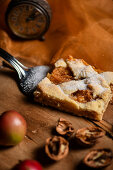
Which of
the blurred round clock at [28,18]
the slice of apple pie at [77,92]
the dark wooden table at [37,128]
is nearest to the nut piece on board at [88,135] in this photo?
the dark wooden table at [37,128]

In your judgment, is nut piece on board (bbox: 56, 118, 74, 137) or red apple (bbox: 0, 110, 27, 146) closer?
red apple (bbox: 0, 110, 27, 146)

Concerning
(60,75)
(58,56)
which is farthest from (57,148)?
(58,56)

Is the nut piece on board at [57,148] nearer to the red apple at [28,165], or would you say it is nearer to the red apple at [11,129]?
the red apple at [28,165]

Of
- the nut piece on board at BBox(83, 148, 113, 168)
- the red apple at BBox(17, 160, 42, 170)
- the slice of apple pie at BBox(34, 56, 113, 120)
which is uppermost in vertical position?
the slice of apple pie at BBox(34, 56, 113, 120)

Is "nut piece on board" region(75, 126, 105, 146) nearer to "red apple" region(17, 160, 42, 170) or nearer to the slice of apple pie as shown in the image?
the slice of apple pie

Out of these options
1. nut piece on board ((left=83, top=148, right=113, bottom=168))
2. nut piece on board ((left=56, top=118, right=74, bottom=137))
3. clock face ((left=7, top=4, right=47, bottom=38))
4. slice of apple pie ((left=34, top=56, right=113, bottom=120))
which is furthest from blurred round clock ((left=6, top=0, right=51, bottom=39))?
nut piece on board ((left=83, top=148, right=113, bottom=168))

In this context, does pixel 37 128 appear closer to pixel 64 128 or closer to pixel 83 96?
pixel 64 128

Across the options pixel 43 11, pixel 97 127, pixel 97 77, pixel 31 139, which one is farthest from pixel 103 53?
pixel 31 139

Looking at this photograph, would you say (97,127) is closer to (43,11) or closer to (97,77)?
(97,77)
